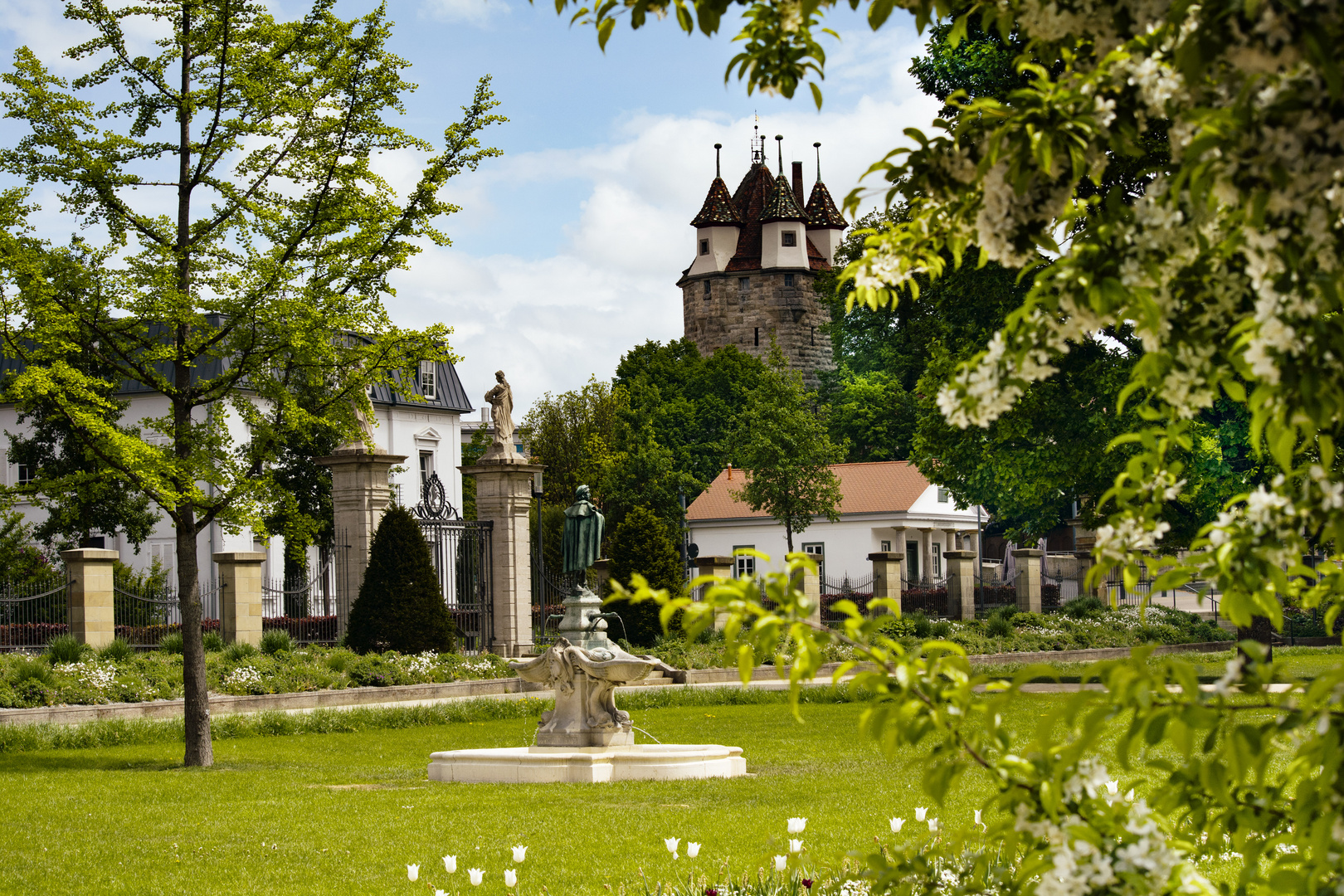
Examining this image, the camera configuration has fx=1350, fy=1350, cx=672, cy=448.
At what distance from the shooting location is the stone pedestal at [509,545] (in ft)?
83.6

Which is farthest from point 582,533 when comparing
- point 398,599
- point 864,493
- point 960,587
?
point 864,493

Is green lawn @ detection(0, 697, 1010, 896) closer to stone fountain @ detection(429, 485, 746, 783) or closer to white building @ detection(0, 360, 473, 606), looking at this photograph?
stone fountain @ detection(429, 485, 746, 783)

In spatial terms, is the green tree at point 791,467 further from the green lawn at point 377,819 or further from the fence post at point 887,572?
the green lawn at point 377,819

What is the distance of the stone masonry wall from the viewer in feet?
255

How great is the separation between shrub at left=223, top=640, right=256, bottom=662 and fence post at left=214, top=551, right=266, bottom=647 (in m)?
1.01

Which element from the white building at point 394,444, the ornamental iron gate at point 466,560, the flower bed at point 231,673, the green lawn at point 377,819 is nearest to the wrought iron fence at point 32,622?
the flower bed at point 231,673

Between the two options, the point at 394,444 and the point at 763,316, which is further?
the point at 763,316

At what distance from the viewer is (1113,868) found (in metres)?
2.35

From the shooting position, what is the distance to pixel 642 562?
2834 cm

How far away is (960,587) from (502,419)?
14.3 m

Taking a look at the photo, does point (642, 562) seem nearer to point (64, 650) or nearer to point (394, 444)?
point (64, 650)

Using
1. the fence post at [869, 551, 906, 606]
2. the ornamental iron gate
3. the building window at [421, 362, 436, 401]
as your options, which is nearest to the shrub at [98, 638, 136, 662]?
the ornamental iron gate

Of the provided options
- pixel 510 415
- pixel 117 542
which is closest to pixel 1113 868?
pixel 510 415

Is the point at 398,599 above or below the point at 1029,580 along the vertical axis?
above
